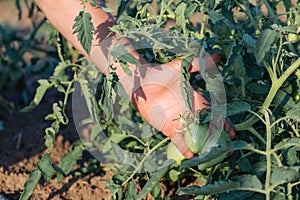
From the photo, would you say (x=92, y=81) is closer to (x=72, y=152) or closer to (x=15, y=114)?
(x=72, y=152)

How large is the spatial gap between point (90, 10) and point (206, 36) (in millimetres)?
328

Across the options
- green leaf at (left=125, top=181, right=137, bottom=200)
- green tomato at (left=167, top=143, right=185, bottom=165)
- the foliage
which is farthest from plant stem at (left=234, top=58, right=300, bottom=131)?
the foliage

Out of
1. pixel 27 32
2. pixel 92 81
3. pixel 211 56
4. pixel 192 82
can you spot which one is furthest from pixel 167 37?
pixel 27 32

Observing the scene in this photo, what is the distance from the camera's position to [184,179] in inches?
80.6

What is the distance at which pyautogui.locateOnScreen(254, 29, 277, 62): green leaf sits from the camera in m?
1.35

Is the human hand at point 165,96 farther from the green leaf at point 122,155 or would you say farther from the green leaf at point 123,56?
the green leaf at point 122,155

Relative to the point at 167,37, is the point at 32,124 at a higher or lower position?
lower

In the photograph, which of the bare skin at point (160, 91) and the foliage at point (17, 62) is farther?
the foliage at point (17, 62)

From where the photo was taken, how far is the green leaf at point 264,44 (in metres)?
1.35

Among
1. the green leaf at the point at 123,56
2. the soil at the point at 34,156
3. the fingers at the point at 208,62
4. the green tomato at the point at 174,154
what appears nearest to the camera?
the green leaf at the point at 123,56

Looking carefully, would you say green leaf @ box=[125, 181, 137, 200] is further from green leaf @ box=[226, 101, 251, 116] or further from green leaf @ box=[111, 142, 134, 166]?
green leaf @ box=[226, 101, 251, 116]

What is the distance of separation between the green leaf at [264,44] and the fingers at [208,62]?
0.24 meters

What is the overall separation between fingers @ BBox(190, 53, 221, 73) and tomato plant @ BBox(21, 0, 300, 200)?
0.02 meters

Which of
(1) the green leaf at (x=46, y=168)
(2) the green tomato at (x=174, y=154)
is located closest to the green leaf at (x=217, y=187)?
(2) the green tomato at (x=174, y=154)
